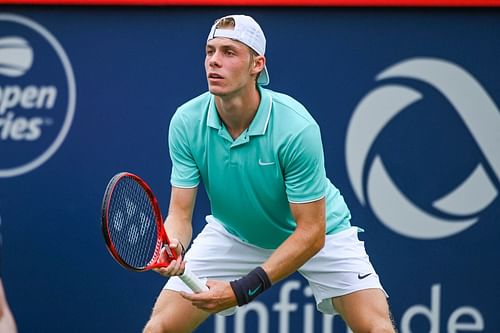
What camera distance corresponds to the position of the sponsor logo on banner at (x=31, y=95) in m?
6.30

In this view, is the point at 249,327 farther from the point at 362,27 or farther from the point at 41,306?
the point at 362,27

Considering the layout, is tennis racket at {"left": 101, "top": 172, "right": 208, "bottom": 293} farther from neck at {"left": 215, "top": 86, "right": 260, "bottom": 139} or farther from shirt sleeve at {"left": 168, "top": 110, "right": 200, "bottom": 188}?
neck at {"left": 215, "top": 86, "right": 260, "bottom": 139}

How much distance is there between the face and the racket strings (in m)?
0.49

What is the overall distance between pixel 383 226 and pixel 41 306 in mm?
1689

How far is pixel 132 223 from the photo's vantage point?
5125 millimetres

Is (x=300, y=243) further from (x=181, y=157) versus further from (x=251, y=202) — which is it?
(x=181, y=157)

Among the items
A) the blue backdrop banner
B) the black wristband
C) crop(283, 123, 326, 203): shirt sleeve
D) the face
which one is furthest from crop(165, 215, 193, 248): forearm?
the blue backdrop banner

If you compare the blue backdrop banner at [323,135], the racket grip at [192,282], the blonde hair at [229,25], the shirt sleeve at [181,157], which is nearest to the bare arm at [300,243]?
the racket grip at [192,282]

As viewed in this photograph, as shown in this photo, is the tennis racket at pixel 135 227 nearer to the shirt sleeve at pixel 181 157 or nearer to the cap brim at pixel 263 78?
the shirt sleeve at pixel 181 157

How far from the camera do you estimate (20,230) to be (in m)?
6.39

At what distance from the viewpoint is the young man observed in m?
5.10

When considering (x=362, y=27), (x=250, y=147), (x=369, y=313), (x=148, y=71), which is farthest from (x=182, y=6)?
(x=369, y=313)

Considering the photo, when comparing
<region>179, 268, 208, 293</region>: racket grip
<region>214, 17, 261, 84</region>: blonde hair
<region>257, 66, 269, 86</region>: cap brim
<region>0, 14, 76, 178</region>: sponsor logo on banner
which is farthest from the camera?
<region>0, 14, 76, 178</region>: sponsor logo on banner

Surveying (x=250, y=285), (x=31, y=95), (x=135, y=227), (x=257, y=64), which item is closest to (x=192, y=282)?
(x=250, y=285)
